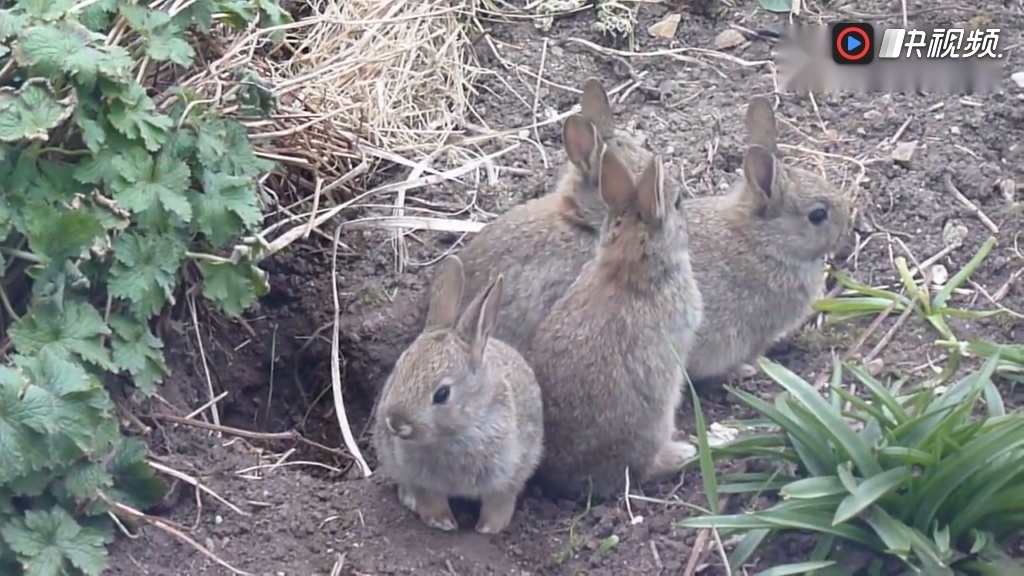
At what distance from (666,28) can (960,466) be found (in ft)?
12.1

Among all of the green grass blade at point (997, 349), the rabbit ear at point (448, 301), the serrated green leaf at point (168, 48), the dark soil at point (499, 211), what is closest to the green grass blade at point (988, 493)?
the dark soil at point (499, 211)

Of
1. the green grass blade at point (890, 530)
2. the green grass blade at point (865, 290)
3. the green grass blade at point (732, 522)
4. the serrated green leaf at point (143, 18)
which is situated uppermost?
the serrated green leaf at point (143, 18)

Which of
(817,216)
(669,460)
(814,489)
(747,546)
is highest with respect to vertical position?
(817,216)

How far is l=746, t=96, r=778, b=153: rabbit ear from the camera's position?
5855mm

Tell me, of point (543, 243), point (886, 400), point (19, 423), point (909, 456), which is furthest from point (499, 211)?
point (19, 423)

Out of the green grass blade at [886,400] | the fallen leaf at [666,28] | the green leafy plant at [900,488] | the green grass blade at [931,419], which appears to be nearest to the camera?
the green leafy plant at [900,488]

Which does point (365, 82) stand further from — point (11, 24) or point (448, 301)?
point (11, 24)

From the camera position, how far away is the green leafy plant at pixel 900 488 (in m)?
4.30

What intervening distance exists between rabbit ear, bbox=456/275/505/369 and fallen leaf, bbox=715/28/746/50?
9.58 ft

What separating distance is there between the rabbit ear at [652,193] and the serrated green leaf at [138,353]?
1.70 m

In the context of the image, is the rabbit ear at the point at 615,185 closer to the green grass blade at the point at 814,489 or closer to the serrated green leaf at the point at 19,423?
the green grass blade at the point at 814,489

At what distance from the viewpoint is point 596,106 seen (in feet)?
20.7

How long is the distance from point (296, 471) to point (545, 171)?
2.08m

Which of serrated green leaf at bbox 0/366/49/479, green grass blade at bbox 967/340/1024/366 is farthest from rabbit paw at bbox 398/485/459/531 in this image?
green grass blade at bbox 967/340/1024/366
